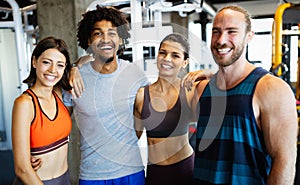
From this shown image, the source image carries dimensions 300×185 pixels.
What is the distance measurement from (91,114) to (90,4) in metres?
1.04

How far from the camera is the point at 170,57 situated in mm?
1160

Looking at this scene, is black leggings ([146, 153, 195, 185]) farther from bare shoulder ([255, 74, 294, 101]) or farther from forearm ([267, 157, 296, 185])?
bare shoulder ([255, 74, 294, 101])

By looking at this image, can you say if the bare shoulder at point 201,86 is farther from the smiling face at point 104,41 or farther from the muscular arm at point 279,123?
the smiling face at point 104,41

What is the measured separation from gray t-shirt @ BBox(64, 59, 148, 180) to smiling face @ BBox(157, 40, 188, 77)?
18cm

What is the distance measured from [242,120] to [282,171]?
0.21 m

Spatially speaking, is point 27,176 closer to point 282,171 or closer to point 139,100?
point 139,100

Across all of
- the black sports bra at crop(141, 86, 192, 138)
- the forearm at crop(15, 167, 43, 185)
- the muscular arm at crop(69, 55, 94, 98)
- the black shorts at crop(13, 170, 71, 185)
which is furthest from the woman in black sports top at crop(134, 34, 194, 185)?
the forearm at crop(15, 167, 43, 185)

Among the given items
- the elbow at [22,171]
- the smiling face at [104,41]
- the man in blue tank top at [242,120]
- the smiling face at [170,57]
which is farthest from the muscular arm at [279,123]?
the elbow at [22,171]

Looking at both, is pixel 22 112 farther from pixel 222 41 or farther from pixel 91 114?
pixel 222 41

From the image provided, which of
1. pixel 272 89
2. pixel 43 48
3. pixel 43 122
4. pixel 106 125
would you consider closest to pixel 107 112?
pixel 106 125

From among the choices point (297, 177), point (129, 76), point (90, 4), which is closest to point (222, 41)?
point (129, 76)

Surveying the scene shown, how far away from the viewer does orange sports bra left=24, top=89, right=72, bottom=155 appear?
1039 millimetres

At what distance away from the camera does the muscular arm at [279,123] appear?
909mm

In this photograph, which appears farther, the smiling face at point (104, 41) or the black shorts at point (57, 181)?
the smiling face at point (104, 41)
